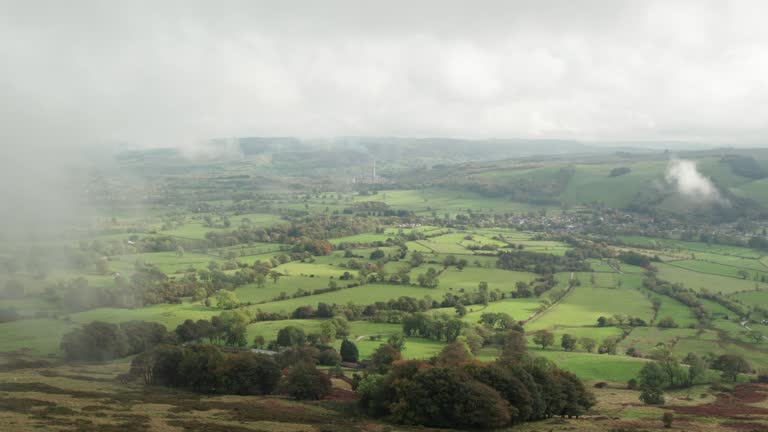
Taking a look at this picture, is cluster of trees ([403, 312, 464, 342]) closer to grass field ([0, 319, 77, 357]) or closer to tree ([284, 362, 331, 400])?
tree ([284, 362, 331, 400])

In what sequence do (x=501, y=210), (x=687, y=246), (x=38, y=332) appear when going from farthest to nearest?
(x=501, y=210), (x=687, y=246), (x=38, y=332)

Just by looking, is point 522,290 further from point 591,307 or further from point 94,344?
point 94,344

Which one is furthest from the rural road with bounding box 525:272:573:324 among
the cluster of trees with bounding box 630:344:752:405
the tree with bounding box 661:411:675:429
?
the tree with bounding box 661:411:675:429

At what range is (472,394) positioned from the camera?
3522cm

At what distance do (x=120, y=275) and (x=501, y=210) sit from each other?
5703 inches

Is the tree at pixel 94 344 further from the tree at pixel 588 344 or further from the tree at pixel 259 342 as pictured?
the tree at pixel 588 344

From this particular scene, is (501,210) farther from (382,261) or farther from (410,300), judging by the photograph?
(410,300)

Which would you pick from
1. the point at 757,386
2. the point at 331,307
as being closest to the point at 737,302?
the point at 757,386

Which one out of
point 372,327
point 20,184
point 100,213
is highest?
point 20,184

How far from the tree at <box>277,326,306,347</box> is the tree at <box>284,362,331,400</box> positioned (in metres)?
16.8

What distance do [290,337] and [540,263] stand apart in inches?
2532

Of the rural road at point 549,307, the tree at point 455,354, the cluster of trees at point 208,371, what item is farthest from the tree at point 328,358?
the rural road at point 549,307

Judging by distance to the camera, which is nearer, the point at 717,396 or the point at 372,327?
the point at 717,396

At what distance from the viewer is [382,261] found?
10594 cm
